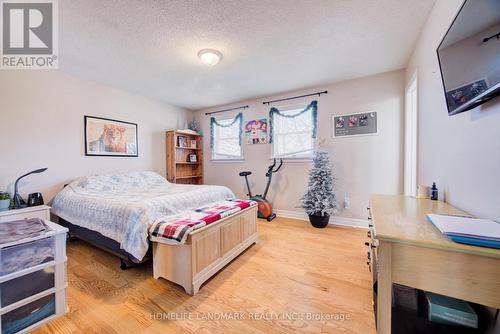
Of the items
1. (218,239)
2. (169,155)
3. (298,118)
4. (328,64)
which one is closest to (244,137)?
(298,118)

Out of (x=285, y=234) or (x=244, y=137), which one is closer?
(x=285, y=234)

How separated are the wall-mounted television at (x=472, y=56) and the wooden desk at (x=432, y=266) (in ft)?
2.36

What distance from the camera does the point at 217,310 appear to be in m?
1.46

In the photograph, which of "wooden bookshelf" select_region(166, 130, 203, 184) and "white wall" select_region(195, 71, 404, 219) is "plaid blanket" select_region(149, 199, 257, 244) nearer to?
"white wall" select_region(195, 71, 404, 219)

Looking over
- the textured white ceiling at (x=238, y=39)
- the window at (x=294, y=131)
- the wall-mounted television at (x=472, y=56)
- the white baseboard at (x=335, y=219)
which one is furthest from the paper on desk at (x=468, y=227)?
the window at (x=294, y=131)

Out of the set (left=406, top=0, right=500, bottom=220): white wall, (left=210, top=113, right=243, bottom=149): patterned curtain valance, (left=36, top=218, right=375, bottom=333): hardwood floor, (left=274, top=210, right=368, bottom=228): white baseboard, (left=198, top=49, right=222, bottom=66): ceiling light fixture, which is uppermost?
(left=198, top=49, right=222, bottom=66): ceiling light fixture

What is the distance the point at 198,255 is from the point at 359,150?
292 cm

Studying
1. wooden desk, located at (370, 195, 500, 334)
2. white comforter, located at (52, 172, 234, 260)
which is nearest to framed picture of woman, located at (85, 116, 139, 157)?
Answer: white comforter, located at (52, 172, 234, 260)

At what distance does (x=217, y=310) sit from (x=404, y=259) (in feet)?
4.31

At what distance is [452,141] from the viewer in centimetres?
139

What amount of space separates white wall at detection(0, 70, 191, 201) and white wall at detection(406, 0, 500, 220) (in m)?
4.40

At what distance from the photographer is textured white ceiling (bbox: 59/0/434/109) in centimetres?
172

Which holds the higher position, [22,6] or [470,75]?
[22,6]

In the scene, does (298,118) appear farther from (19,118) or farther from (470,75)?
(19,118)
